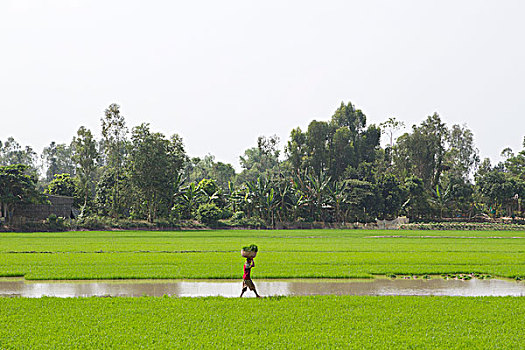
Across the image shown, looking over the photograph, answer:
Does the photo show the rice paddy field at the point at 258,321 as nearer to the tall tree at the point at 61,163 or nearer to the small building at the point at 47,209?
the small building at the point at 47,209

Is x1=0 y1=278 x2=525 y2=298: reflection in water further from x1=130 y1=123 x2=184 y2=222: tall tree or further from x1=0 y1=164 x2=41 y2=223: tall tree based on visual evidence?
x1=130 y1=123 x2=184 y2=222: tall tree

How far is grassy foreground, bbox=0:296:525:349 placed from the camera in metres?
10.2

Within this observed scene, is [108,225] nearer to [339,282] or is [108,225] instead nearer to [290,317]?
[339,282]

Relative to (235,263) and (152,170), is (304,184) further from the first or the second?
(235,263)

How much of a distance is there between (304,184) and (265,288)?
55.9 meters

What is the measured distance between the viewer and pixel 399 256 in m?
28.7

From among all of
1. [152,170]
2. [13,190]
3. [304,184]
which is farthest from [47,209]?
[304,184]

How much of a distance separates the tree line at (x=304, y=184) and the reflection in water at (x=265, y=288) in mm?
41848

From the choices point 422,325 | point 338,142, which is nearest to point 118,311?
point 422,325

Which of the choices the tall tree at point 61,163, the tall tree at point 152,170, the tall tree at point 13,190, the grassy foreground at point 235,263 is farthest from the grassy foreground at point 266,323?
the tall tree at point 61,163

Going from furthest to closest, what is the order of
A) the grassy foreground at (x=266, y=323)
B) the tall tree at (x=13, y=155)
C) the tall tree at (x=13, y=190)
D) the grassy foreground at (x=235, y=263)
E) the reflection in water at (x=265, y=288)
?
the tall tree at (x=13, y=155) < the tall tree at (x=13, y=190) < the grassy foreground at (x=235, y=263) < the reflection in water at (x=265, y=288) < the grassy foreground at (x=266, y=323)

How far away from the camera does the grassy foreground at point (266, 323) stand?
10.2 metres

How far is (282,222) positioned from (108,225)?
22058mm

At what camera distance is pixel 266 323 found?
11.8m
